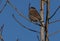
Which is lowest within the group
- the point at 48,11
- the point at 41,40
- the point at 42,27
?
the point at 41,40

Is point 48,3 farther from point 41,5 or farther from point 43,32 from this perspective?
point 43,32

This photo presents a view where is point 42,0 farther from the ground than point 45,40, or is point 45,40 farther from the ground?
point 42,0

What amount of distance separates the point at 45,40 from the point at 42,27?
24 cm

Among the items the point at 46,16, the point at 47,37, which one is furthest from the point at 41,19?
the point at 47,37

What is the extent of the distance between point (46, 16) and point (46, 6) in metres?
0.17

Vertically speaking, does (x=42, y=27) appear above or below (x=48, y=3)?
below

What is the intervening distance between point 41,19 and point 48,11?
0.78 ft

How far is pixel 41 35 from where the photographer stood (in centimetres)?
305

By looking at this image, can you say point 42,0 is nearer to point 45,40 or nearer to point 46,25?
point 46,25

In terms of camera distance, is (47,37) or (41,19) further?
(41,19)

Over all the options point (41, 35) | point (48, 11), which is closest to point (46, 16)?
point (48, 11)

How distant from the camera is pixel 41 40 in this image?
118 inches

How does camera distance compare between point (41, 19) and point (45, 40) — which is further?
point (41, 19)

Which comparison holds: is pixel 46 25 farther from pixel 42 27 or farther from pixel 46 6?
pixel 46 6
